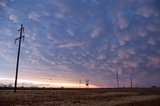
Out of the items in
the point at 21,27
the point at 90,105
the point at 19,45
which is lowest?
the point at 90,105

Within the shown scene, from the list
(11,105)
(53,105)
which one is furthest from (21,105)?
(53,105)

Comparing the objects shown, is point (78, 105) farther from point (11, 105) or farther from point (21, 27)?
point (21, 27)

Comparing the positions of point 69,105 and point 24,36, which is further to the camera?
point 24,36

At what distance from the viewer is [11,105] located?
21.7 meters

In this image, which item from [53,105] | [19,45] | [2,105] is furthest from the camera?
[19,45]

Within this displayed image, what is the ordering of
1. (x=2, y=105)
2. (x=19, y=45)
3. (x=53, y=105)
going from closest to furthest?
(x=2, y=105)
(x=53, y=105)
(x=19, y=45)

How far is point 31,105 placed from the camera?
2228 cm

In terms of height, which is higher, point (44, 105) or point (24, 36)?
point (24, 36)

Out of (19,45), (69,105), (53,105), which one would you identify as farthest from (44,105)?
(19,45)

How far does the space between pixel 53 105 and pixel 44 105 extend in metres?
0.86

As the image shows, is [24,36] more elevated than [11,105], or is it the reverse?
[24,36]

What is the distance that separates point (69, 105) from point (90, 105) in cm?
207

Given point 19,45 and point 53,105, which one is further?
point 19,45

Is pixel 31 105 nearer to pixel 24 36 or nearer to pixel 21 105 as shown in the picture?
pixel 21 105
